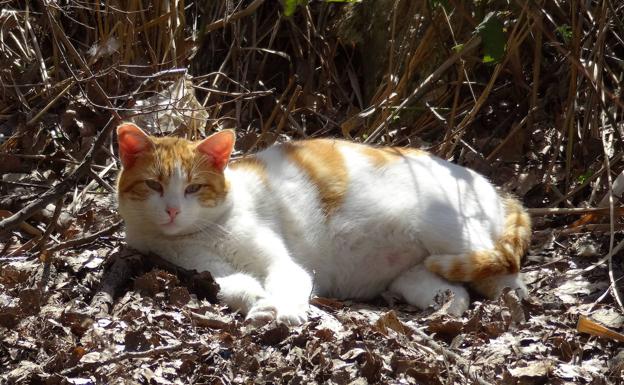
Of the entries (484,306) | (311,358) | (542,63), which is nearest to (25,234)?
(311,358)

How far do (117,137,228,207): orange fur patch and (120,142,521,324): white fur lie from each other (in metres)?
0.05

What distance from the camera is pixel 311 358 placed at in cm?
300

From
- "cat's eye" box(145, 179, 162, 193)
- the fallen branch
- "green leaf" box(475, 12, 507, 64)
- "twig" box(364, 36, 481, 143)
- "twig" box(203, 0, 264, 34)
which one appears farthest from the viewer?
"twig" box(203, 0, 264, 34)

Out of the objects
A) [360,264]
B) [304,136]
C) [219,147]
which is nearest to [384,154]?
[360,264]

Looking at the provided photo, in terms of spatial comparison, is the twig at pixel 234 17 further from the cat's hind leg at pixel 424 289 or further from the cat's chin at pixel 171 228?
the cat's hind leg at pixel 424 289

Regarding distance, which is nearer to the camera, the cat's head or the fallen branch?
the fallen branch

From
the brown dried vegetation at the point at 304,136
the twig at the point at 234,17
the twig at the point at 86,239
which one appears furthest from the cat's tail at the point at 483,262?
the twig at the point at 234,17

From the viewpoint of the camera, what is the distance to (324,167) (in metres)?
4.04

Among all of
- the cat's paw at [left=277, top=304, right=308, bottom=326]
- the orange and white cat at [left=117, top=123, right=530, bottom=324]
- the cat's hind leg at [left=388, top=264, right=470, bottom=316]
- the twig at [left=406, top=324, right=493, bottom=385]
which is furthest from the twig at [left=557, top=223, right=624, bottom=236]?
the cat's paw at [left=277, top=304, right=308, bottom=326]

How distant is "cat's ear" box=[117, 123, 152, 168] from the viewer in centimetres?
366

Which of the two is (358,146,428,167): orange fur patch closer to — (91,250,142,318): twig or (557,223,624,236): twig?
(557,223,624,236): twig

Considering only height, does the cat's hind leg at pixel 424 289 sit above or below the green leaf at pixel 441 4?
below

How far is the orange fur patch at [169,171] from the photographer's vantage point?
→ 12.1 ft

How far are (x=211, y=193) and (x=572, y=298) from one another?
165cm
